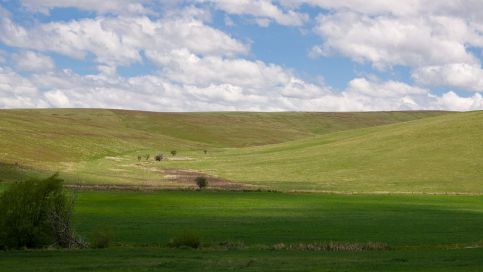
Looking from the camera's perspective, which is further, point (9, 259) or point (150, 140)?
point (150, 140)

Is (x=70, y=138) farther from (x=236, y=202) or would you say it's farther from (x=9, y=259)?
(x=9, y=259)

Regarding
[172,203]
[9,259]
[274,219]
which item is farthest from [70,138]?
[9,259]

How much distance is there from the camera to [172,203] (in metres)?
52.5

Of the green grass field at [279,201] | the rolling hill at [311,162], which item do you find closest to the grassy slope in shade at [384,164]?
the rolling hill at [311,162]

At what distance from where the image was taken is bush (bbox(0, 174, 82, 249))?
2784cm

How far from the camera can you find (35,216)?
93.9 ft

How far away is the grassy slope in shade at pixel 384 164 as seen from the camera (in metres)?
78.6

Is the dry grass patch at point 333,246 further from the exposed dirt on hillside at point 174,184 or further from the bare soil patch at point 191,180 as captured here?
the bare soil patch at point 191,180

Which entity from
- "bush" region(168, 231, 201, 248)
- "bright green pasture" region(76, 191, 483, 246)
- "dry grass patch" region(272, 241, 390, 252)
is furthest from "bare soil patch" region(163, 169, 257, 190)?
"bush" region(168, 231, 201, 248)

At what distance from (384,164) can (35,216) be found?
230 feet

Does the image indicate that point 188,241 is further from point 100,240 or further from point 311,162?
point 311,162

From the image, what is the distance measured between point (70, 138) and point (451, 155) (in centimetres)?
7785

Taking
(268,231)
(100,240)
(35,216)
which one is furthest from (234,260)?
(268,231)

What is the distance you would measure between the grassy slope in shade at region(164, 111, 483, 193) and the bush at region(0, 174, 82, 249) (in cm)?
4697
